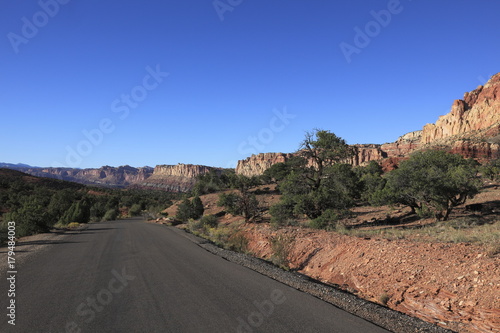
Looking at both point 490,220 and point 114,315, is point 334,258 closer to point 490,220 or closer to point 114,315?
point 114,315

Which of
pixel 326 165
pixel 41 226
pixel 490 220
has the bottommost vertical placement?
pixel 41 226

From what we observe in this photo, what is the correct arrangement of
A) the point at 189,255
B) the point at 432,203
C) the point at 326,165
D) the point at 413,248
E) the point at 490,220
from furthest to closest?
the point at 326,165
the point at 432,203
the point at 490,220
the point at 189,255
the point at 413,248

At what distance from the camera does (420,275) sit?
8562mm

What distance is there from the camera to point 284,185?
2402 cm

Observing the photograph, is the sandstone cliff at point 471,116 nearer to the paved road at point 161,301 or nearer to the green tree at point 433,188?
the green tree at point 433,188

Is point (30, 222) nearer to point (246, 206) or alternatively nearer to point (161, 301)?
point (246, 206)

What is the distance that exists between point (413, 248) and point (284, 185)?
1422 centimetres

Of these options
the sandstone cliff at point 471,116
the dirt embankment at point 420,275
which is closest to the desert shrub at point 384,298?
the dirt embankment at point 420,275

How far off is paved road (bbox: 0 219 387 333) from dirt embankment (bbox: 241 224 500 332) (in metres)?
2.57

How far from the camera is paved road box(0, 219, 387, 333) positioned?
5.66 metres

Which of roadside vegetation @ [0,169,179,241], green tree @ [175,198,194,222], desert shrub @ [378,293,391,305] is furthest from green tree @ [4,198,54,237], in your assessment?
desert shrub @ [378,293,391,305]

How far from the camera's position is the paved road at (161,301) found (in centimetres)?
566

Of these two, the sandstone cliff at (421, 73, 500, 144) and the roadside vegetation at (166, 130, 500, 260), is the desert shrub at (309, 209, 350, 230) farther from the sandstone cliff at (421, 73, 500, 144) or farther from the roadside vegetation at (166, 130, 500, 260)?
the sandstone cliff at (421, 73, 500, 144)

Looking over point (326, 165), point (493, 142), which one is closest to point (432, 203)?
point (326, 165)
